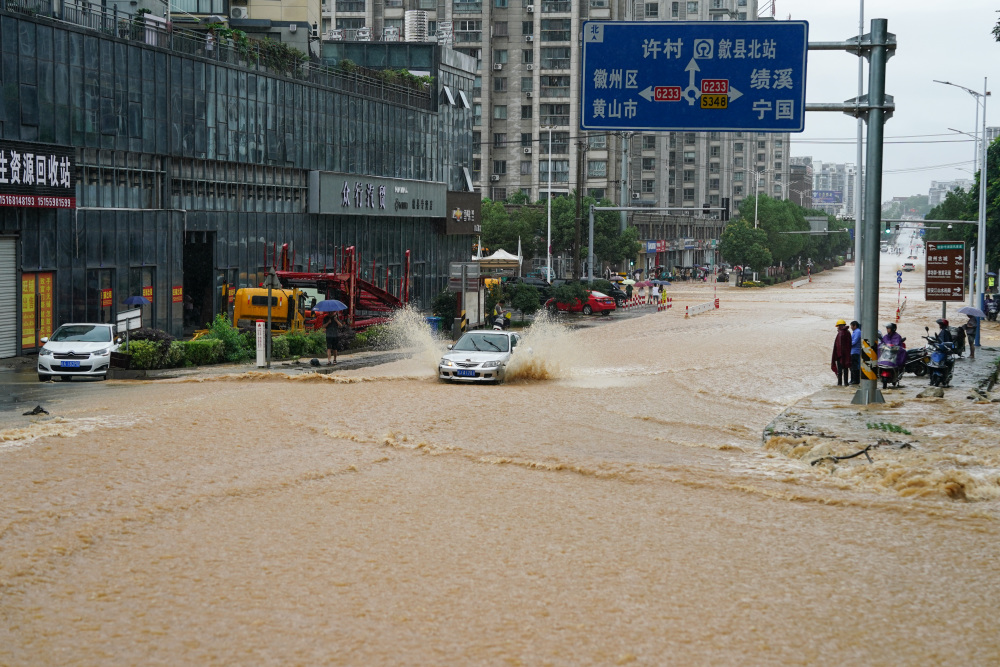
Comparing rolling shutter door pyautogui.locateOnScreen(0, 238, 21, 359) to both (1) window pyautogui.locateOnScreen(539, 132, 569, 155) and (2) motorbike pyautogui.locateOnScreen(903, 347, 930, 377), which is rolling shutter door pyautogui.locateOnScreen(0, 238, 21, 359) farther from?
(1) window pyautogui.locateOnScreen(539, 132, 569, 155)

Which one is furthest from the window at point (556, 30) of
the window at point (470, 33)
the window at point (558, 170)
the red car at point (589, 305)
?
the red car at point (589, 305)

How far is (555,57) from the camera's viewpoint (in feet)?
352

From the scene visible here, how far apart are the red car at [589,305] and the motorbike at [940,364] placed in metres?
33.4

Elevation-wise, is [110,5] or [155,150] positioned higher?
[110,5]

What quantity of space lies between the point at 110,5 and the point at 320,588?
37426 millimetres

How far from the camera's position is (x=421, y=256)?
201 ft

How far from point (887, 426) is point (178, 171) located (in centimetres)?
2925

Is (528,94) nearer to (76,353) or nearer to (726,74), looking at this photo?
(76,353)

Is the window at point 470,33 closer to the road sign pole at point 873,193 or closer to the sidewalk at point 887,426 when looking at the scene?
the sidewalk at point 887,426

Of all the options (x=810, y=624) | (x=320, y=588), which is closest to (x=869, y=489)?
(x=810, y=624)

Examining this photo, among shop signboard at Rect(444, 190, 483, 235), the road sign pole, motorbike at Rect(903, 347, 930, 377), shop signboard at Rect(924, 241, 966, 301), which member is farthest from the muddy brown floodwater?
shop signboard at Rect(444, 190, 483, 235)

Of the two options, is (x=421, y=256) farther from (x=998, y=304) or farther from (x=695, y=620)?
(x=695, y=620)

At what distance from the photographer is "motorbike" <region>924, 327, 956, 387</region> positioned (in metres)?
25.8

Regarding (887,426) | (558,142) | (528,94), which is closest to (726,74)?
(887,426)
